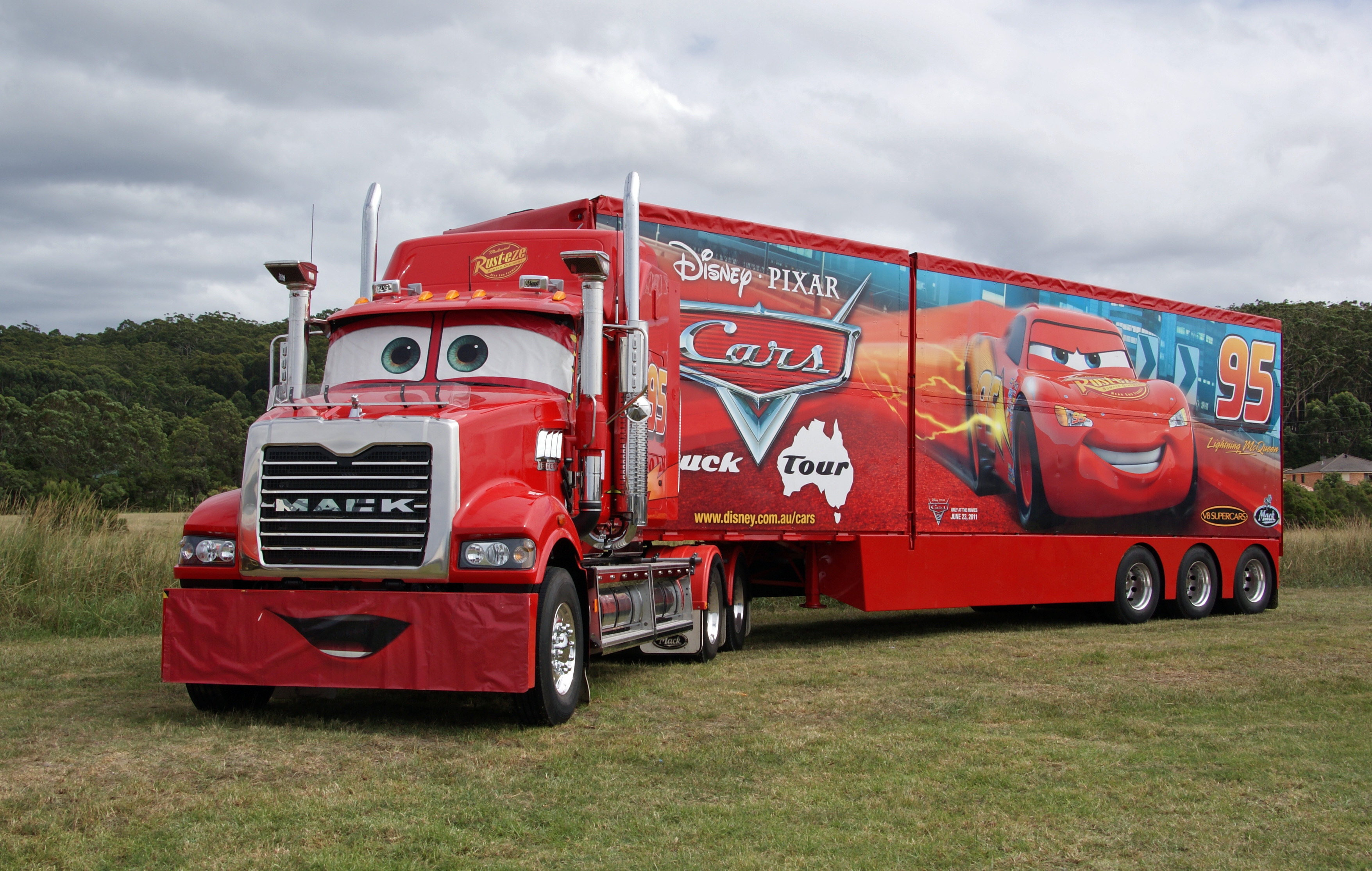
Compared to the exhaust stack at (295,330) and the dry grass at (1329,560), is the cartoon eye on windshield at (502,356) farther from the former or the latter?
the dry grass at (1329,560)

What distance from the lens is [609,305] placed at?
9.48 m

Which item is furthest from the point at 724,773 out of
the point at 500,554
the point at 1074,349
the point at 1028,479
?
the point at 1074,349

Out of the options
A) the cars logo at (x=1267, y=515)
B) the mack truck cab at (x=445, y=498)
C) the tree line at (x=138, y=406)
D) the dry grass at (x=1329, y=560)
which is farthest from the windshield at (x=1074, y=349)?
the tree line at (x=138, y=406)

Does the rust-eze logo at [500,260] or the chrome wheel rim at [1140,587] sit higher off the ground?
the rust-eze logo at [500,260]

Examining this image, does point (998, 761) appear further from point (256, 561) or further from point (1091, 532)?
point (1091, 532)

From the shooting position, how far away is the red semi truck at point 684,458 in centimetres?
721

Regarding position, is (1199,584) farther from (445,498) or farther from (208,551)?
(208,551)

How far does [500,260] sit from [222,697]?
158 inches

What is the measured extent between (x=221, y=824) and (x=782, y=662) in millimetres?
6667

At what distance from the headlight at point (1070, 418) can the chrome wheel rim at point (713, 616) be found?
5592 millimetres

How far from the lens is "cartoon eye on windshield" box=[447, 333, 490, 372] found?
8438 mm

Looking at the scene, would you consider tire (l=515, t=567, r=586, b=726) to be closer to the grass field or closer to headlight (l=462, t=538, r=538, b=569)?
the grass field

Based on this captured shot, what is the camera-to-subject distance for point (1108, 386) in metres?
15.5

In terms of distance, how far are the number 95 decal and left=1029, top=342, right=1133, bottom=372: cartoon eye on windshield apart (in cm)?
234
